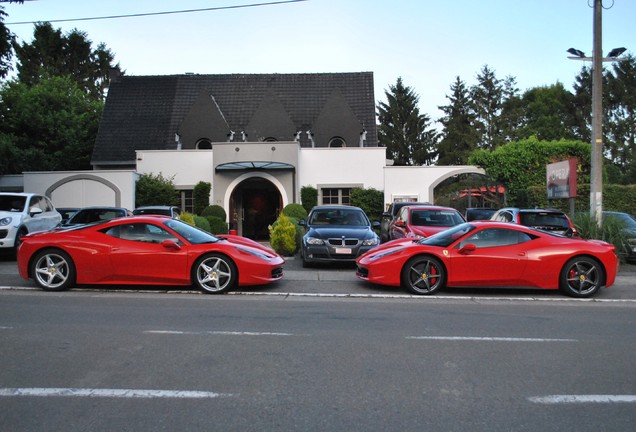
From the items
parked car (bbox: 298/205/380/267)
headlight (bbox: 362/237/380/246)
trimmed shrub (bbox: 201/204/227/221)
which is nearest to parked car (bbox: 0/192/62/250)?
parked car (bbox: 298/205/380/267)

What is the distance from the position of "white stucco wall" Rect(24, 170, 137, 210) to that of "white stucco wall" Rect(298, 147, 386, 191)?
8.23 metres

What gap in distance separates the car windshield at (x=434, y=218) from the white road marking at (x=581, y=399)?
34.7 feet

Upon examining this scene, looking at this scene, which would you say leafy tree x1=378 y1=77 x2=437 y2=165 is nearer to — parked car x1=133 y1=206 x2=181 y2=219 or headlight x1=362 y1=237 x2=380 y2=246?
parked car x1=133 y1=206 x2=181 y2=219

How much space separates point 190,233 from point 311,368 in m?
5.53

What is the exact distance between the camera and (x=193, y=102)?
32.9 m

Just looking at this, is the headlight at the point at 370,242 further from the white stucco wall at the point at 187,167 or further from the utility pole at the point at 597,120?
the white stucco wall at the point at 187,167

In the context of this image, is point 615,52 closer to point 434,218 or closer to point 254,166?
point 434,218

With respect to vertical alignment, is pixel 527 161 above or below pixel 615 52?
below

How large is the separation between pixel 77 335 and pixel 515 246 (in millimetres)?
7127

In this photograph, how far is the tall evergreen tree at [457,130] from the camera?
61031 millimetres

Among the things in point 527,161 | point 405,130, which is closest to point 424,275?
point 527,161

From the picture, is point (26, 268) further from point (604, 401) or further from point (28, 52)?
point (28, 52)

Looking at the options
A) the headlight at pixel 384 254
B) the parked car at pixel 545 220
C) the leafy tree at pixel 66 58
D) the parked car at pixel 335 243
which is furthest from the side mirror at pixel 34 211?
the leafy tree at pixel 66 58

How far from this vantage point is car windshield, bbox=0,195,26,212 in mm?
14742
